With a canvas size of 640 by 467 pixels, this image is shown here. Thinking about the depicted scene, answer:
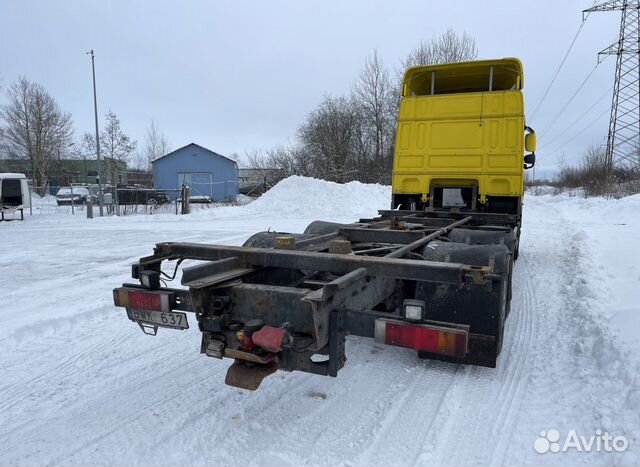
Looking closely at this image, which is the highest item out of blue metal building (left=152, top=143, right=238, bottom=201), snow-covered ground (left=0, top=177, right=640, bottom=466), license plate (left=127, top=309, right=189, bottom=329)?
blue metal building (left=152, top=143, right=238, bottom=201)

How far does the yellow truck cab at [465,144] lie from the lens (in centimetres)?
752

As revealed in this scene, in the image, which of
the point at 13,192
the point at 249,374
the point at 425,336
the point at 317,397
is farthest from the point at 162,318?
the point at 13,192

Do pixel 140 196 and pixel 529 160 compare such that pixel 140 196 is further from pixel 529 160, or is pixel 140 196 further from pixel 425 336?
pixel 425 336

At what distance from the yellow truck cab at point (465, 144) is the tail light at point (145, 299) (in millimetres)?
5697

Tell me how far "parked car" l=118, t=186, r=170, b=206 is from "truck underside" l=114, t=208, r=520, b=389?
2199cm

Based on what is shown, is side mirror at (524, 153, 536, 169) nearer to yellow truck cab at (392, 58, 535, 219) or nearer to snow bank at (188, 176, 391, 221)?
yellow truck cab at (392, 58, 535, 219)

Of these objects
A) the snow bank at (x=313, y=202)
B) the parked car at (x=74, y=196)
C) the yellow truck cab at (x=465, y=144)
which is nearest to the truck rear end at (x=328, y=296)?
the yellow truck cab at (x=465, y=144)

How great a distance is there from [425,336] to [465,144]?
565 centimetres

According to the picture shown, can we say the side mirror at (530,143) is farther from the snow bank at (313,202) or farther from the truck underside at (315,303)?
the snow bank at (313,202)

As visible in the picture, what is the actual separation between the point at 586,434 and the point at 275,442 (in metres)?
2.07

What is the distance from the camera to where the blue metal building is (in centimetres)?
3881

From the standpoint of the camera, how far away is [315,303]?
8.72 ft

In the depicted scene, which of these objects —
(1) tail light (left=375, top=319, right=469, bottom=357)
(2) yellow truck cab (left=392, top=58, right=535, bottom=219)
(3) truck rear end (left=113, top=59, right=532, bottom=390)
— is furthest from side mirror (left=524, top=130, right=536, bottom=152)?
(1) tail light (left=375, top=319, right=469, bottom=357)

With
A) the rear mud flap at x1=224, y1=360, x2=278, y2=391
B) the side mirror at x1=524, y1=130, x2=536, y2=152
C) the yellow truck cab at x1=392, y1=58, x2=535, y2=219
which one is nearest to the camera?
the rear mud flap at x1=224, y1=360, x2=278, y2=391
